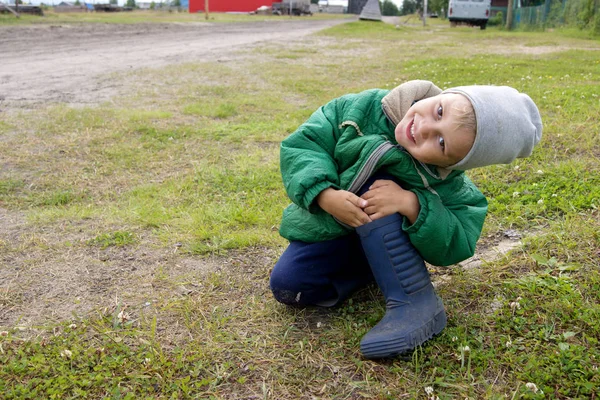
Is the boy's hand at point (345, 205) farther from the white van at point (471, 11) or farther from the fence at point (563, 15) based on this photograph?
the white van at point (471, 11)

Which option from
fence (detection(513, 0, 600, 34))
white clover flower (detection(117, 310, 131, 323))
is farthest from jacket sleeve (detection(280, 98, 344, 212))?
fence (detection(513, 0, 600, 34))

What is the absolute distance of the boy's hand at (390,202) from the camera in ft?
7.44

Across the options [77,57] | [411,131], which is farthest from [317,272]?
[77,57]

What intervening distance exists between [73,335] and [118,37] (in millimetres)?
15233

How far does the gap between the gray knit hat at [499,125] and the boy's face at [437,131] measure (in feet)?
0.11

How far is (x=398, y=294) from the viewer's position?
231 centimetres

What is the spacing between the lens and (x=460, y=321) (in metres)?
2.46

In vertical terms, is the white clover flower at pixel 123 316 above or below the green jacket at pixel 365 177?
below

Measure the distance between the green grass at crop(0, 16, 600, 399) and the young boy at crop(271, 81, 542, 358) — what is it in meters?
0.17

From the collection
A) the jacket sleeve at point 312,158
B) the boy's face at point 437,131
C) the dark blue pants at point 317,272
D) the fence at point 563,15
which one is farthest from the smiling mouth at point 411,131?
the fence at point 563,15

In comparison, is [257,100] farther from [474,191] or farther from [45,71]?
[474,191]

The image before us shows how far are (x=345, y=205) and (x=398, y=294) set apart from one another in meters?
0.44

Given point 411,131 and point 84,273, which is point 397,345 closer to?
point 411,131

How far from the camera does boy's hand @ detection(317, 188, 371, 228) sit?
2.25m
